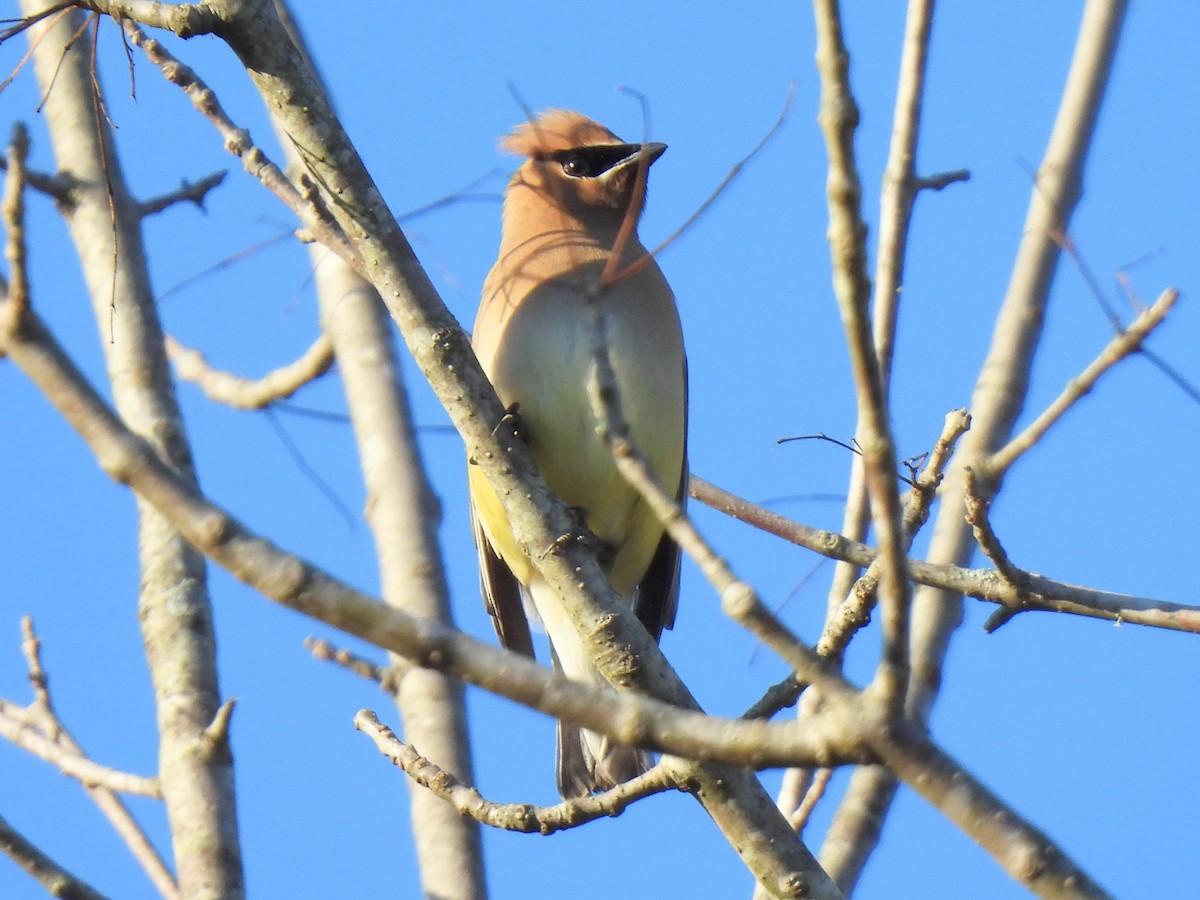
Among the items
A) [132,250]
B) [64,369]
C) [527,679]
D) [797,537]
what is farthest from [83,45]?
[527,679]

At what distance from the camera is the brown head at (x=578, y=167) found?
17.2 feet

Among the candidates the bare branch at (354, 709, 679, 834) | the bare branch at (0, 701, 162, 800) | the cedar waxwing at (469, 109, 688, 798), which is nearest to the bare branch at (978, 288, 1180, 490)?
the bare branch at (354, 709, 679, 834)

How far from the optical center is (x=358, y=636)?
1774 mm

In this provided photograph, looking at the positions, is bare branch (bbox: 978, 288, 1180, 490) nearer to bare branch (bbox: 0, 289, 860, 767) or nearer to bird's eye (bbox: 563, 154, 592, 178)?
bare branch (bbox: 0, 289, 860, 767)

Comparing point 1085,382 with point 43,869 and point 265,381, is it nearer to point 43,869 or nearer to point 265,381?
point 43,869

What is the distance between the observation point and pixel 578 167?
5.38 meters

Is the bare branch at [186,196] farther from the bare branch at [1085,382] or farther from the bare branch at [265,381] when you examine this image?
the bare branch at [1085,382]

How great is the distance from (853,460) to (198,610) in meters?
1.74

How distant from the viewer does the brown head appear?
5.23m

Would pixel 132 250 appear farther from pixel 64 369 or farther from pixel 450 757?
pixel 64 369

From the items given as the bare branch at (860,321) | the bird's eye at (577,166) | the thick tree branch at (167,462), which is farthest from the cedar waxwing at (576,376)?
the bare branch at (860,321)

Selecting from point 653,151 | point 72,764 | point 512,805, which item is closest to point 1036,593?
point 512,805

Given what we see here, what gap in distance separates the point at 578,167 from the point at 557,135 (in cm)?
15

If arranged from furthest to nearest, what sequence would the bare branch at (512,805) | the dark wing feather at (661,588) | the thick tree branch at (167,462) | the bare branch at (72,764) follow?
the dark wing feather at (661,588), the bare branch at (72,764), the thick tree branch at (167,462), the bare branch at (512,805)
